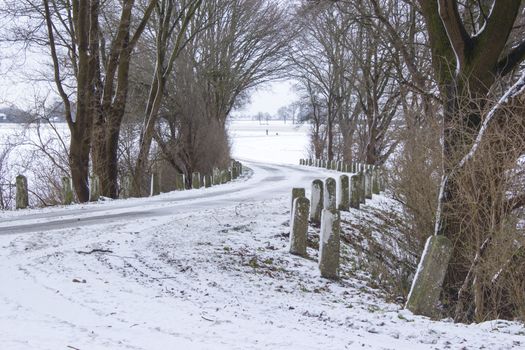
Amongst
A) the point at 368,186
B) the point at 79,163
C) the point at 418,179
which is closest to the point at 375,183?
the point at 368,186

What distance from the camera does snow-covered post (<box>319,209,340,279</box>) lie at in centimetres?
671

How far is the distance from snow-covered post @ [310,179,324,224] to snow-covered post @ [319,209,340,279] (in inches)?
113

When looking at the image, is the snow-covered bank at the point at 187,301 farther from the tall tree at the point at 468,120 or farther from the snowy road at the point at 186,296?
the tall tree at the point at 468,120

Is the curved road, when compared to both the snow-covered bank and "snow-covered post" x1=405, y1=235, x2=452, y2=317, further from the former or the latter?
"snow-covered post" x1=405, y1=235, x2=452, y2=317

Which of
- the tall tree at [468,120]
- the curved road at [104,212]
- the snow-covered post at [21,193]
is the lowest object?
the curved road at [104,212]

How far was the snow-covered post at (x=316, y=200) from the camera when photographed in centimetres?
968

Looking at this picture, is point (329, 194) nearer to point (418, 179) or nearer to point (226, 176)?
point (418, 179)

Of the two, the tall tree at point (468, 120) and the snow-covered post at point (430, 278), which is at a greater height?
the tall tree at point (468, 120)

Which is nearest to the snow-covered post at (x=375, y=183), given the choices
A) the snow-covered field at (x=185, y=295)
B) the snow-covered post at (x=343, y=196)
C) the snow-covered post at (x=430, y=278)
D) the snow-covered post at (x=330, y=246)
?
the snow-covered post at (x=343, y=196)

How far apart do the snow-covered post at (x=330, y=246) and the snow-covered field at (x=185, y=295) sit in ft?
0.54

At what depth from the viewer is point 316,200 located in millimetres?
9750

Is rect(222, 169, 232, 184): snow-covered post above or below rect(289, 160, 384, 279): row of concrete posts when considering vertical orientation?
below

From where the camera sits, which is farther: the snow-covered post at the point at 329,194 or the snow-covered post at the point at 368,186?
the snow-covered post at the point at 368,186

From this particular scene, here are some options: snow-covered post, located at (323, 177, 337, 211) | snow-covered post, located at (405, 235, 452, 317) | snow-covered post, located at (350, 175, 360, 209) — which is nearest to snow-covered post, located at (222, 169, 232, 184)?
snow-covered post, located at (350, 175, 360, 209)
